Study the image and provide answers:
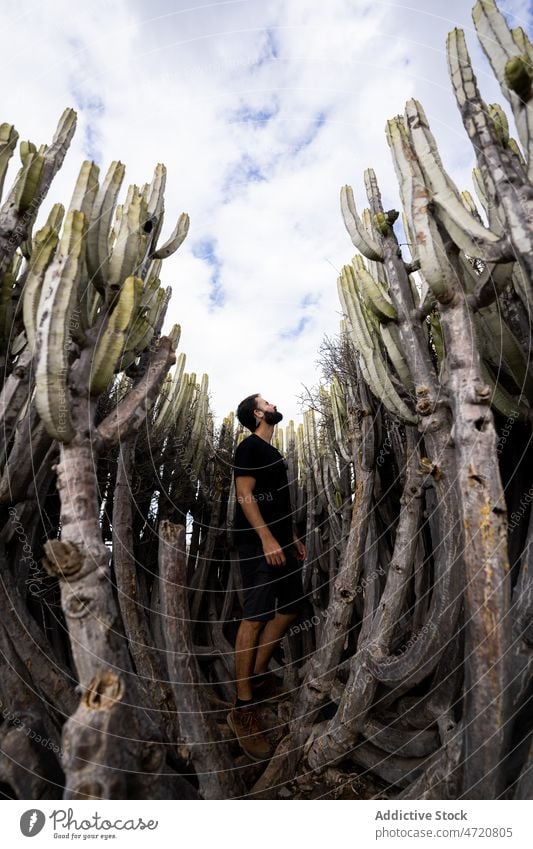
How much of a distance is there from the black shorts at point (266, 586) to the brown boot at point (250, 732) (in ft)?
2.11

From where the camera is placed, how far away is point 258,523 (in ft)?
12.1

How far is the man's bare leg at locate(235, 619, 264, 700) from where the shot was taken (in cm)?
353

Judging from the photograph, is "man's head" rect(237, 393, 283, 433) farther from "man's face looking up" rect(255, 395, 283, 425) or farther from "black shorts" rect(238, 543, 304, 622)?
"black shorts" rect(238, 543, 304, 622)

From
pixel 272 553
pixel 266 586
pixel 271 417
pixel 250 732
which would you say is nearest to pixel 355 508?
pixel 272 553

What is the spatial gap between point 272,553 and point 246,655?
0.76 meters

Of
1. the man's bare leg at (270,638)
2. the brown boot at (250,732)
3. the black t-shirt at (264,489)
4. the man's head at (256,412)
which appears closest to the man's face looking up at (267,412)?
the man's head at (256,412)

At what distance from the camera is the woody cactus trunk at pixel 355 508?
2.19 metres

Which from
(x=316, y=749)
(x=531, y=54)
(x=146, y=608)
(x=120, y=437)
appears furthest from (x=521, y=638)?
(x=146, y=608)

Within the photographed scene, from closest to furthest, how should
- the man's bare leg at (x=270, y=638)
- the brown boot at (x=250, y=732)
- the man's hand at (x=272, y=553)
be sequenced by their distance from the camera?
the brown boot at (x=250, y=732)
the man's hand at (x=272, y=553)
the man's bare leg at (x=270, y=638)

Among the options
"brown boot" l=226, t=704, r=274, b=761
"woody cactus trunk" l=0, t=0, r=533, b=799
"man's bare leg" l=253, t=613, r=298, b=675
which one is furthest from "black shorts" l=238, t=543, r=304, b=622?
"brown boot" l=226, t=704, r=274, b=761

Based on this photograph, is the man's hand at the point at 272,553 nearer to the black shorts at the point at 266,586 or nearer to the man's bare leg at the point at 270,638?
the black shorts at the point at 266,586

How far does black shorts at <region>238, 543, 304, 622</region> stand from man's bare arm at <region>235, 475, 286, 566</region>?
0.49 ft

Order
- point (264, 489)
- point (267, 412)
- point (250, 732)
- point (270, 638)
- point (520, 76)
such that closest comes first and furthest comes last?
point (520, 76), point (250, 732), point (270, 638), point (264, 489), point (267, 412)

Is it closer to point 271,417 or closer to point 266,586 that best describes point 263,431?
point 271,417
